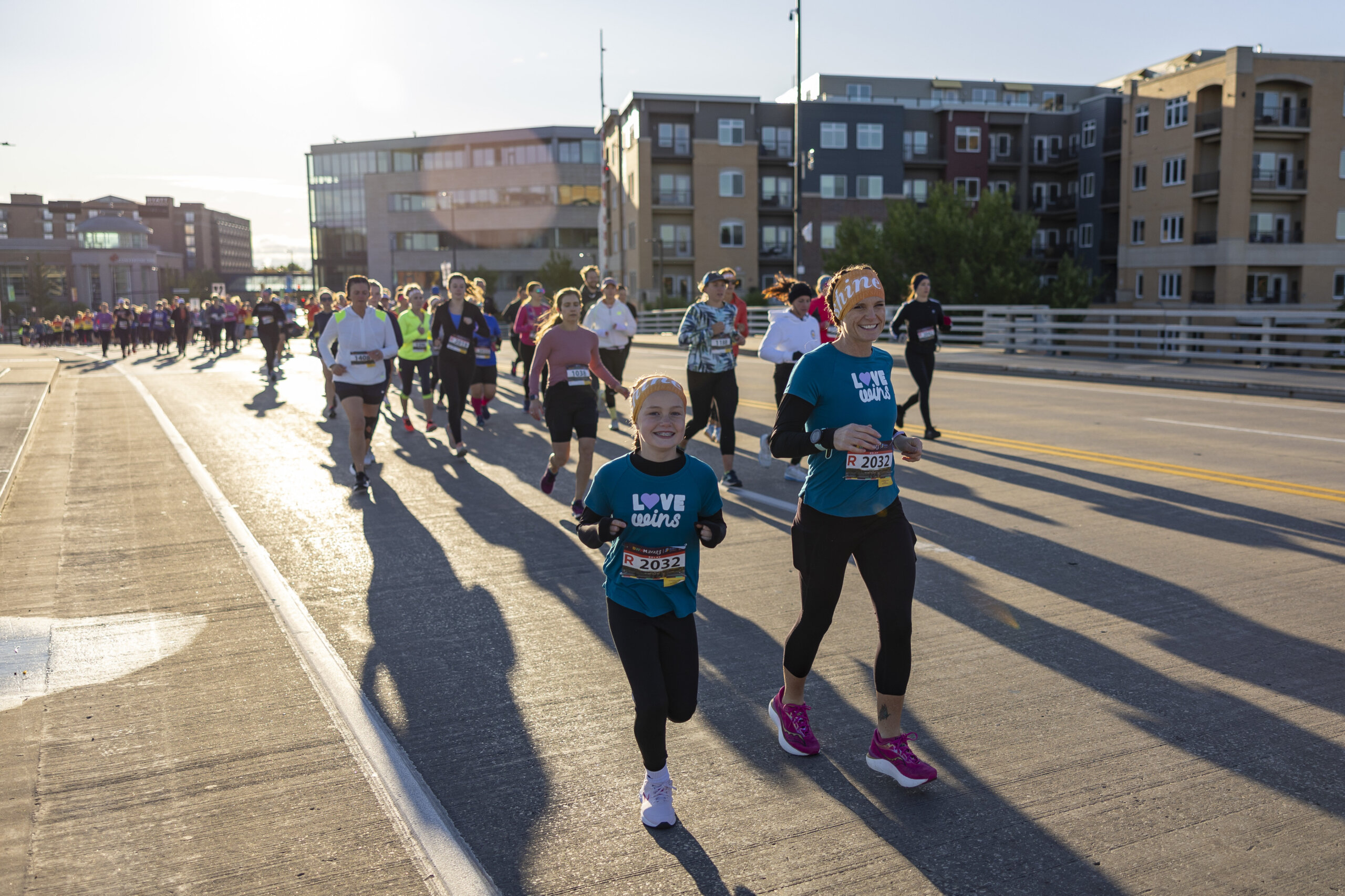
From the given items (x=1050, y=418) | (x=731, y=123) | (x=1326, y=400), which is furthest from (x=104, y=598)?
(x=731, y=123)

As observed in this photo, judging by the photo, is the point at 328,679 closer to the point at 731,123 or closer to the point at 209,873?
the point at 209,873

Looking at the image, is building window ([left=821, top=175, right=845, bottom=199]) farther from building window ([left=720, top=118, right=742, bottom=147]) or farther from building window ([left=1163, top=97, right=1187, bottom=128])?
building window ([left=1163, top=97, right=1187, bottom=128])

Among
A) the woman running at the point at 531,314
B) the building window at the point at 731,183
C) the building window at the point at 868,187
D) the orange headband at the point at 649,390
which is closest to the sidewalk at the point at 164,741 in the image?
the orange headband at the point at 649,390

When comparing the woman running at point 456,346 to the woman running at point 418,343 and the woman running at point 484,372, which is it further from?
the woman running at point 418,343

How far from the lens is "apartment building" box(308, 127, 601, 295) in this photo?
92.6m

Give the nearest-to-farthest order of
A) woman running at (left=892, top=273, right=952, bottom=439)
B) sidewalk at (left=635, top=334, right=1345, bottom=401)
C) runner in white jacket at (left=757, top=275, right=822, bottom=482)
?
runner in white jacket at (left=757, top=275, right=822, bottom=482) → woman running at (left=892, top=273, right=952, bottom=439) → sidewalk at (left=635, top=334, right=1345, bottom=401)

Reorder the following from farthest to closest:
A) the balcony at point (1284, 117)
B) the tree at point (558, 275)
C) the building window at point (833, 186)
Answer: the tree at point (558, 275), the building window at point (833, 186), the balcony at point (1284, 117)

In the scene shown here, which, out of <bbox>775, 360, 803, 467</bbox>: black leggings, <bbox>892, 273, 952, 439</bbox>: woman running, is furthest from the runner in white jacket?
<bbox>892, 273, 952, 439</bbox>: woman running

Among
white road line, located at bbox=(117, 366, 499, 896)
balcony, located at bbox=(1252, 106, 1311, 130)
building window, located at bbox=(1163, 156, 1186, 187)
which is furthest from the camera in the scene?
building window, located at bbox=(1163, 156, 1186, 187)

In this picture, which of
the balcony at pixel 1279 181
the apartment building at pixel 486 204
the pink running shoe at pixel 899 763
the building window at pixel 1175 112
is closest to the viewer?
the pink running shoe at pixel 899 763

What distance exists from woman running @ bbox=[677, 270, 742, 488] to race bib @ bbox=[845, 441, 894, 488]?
600 cm

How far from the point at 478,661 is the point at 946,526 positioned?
4247 mm

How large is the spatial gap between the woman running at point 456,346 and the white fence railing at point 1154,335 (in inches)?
309

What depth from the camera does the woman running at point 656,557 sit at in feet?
11.9
